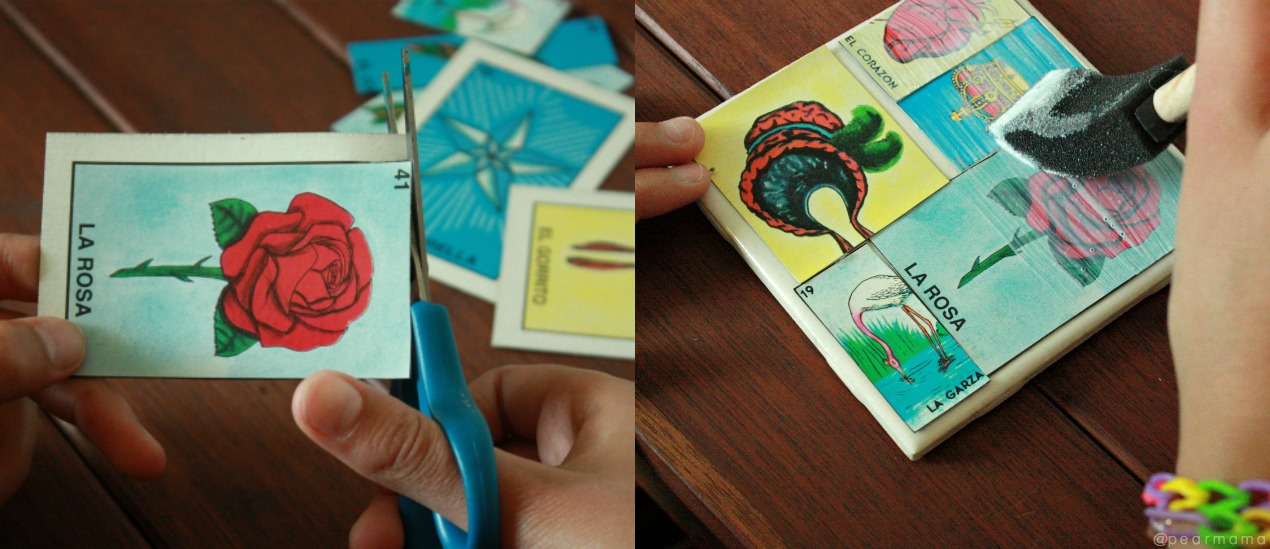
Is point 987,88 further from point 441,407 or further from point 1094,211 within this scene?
point 441,407

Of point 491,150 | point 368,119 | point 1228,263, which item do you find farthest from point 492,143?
point 1228,263

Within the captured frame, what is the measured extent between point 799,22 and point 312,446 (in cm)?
46

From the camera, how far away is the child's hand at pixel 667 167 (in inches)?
22.5

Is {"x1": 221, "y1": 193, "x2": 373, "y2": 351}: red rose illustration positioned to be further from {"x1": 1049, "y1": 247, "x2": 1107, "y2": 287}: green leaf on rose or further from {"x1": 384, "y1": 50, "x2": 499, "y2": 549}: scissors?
{"x1": 1049, "y1": 247, "x2": 1107, "y2": 287}: green leaf on rose

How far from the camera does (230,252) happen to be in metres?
0.57

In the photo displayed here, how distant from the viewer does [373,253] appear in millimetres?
563

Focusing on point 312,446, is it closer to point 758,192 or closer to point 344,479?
point 344,479

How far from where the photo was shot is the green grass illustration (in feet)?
1.80

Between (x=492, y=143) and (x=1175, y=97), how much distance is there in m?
0.56

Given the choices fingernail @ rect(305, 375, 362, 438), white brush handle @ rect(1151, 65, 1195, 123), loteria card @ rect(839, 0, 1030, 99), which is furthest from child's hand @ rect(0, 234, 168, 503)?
white brush handle @ rect(1151, 65, 1195, 123)

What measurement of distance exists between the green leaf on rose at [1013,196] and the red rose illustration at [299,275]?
15.4 inches

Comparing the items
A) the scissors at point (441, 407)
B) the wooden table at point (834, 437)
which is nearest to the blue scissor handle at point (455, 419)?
the scissors at point (441, 407)

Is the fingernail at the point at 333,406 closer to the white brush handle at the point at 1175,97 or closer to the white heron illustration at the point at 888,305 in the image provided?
the white heron illustration at the point at 888,305

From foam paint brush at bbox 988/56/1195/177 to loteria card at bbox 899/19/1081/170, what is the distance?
0.04 ft
